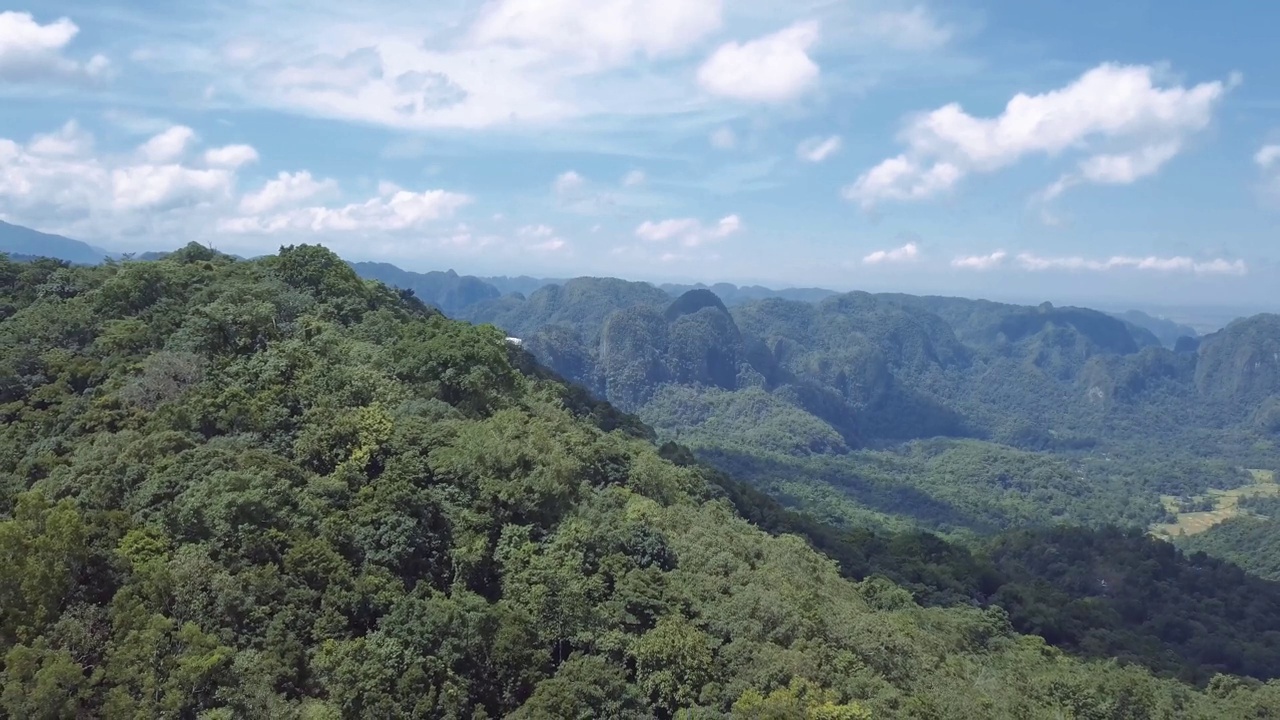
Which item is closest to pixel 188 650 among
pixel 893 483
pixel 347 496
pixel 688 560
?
pixel 347 496

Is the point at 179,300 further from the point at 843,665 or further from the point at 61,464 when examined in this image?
the point at 843,665

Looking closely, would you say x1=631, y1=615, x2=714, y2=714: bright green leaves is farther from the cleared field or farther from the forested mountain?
the cleared field

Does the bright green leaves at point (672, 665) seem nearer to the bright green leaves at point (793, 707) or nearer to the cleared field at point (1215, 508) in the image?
the bright green leaves at point (793, 707)

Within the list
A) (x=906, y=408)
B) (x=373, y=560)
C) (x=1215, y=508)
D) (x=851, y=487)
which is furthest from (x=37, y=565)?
(x=906, y=408)

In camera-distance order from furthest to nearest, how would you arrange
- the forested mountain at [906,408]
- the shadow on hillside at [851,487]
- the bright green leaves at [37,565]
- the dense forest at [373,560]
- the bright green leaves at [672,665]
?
the forested mountain at [906,408]
the shadow on hillside at [851,487]
the bright green leaves at [672,665]
the dense forest at [373,560]
the bright green leaves at [37,565]

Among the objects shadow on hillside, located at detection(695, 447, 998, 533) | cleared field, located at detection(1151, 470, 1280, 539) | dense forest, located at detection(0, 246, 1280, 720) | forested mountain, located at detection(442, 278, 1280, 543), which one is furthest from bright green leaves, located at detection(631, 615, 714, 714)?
cleared field, located at detection(1151, 470, 1280, 539)

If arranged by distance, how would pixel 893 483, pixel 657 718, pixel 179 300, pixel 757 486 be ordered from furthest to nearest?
pixel 893 483
pixel 757 486
pixel 179 300
pixel 657 718

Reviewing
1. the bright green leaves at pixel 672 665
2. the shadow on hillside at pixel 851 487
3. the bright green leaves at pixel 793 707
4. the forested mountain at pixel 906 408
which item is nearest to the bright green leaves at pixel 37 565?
the bright green leaves at pixel 672 665
